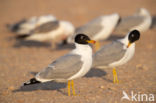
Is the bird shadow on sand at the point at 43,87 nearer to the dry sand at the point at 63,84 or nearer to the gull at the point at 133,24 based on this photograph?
the dry sand at the point at 63,84

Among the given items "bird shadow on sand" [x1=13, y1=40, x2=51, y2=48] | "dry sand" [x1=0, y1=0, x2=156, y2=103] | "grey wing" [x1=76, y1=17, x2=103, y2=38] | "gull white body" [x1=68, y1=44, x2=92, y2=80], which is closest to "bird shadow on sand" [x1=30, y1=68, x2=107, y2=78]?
"dry sand" [x1=0, y1=0, x2=156, y2=103]

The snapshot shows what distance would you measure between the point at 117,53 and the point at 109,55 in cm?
18

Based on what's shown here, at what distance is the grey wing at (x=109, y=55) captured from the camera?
593 cm

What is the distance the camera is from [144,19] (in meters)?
9.91

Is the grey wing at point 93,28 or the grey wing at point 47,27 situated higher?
the grey wing at point 47,27

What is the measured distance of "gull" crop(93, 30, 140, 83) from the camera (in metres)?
5.89

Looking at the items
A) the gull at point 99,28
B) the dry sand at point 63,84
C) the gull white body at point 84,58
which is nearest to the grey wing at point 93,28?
the gull at point 99,28

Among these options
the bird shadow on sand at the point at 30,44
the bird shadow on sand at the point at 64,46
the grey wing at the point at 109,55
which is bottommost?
the grey wing at the point at 109,55

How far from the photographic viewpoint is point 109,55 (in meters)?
6.01

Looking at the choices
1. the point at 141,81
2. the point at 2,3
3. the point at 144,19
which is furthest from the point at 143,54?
the point at 2,3

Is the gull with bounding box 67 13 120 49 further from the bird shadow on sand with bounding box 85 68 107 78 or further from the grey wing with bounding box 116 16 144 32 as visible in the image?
the bird shadow on sand with bounding box 85 68 107 78

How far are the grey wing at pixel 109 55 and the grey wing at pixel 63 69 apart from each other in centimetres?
109

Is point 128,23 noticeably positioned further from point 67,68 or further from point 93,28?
point 67,68

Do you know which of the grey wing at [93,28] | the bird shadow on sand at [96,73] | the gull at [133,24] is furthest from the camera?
the gull at [133,24]
